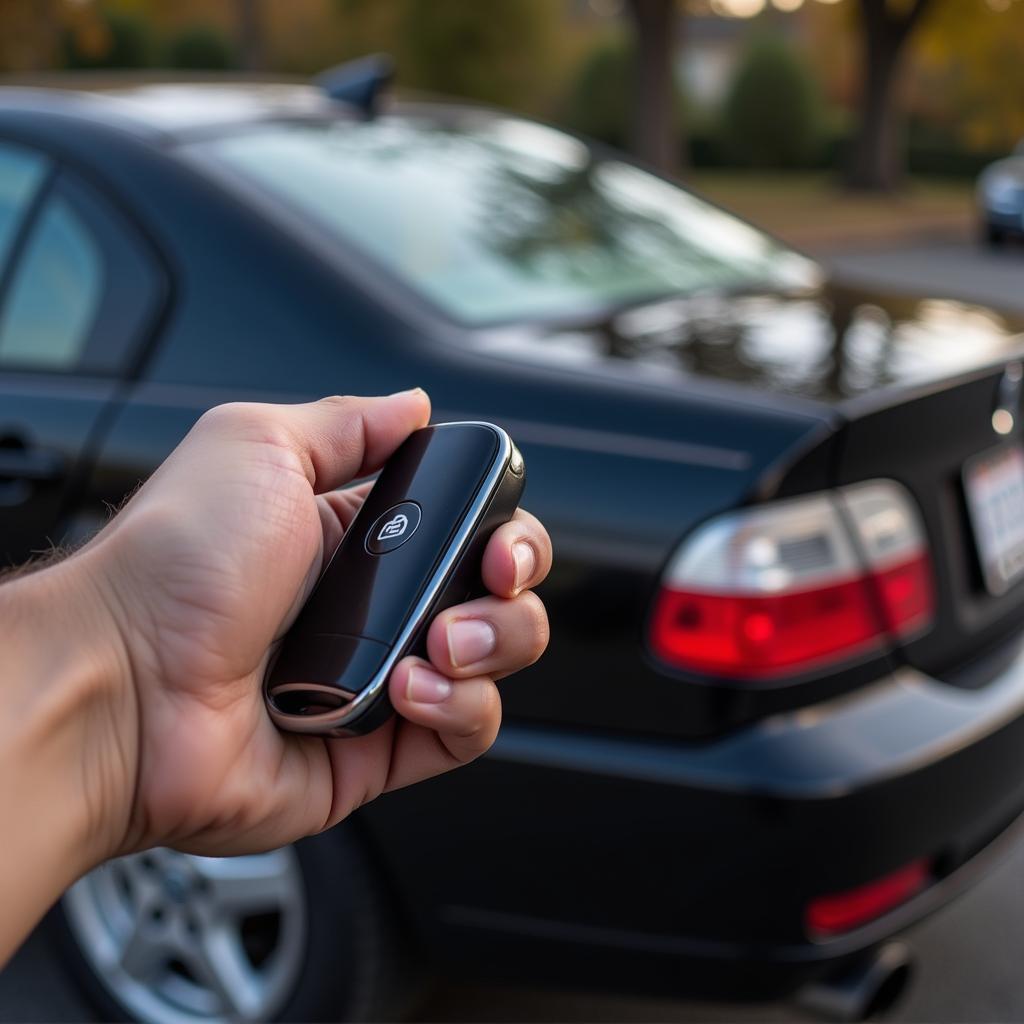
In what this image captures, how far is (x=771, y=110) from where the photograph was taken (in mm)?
35125

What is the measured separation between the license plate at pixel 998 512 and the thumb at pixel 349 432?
121cm

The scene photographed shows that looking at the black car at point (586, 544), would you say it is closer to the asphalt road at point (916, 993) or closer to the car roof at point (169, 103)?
the car roof at point (169, 103)

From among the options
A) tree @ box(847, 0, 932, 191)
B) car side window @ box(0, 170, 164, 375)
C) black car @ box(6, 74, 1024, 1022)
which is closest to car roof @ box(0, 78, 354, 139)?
black car @ box(6, 74, 1024, 1022)

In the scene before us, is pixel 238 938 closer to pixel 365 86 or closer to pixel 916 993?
pixel 916 993

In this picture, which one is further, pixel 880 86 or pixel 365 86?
pixel 880 86

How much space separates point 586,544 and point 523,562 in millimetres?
772

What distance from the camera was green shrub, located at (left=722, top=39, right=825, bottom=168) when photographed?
35.0m

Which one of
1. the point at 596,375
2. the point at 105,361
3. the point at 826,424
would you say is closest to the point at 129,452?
the point at 105,361

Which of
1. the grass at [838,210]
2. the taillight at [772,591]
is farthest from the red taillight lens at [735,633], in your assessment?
the grass at [838,210]

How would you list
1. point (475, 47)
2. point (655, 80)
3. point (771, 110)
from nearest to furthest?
point (655, 80), point (475, 47), point (771, 110)

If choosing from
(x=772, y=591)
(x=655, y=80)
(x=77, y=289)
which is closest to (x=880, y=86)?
(x=655, y=80)

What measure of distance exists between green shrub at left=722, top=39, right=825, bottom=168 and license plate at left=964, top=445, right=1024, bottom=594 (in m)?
34.4

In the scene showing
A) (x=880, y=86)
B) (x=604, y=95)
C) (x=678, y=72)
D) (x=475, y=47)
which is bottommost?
(x=604, y=95)

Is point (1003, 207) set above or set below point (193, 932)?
below
